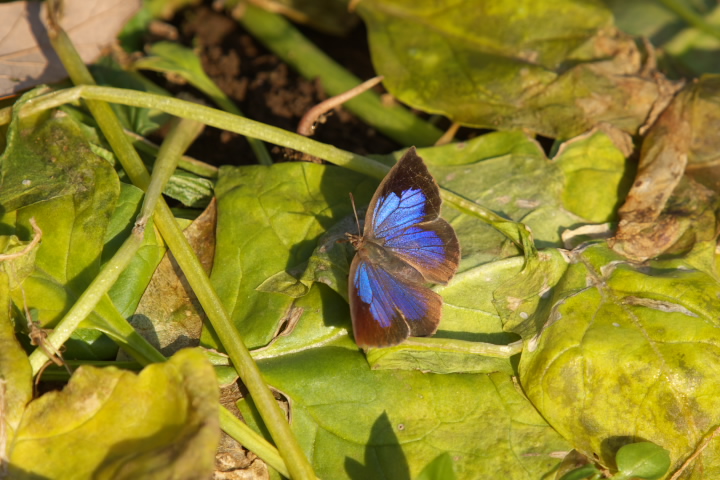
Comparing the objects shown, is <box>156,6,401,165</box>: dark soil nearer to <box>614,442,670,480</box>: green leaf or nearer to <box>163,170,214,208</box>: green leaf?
<box>163,170,214,208</box>: green leaf

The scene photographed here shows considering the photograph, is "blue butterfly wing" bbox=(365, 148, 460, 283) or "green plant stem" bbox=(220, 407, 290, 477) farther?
"blue butterfly wing" bbox=(365, 148, 460, 283)

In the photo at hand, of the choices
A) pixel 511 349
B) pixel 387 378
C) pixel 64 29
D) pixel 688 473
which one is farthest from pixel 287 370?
pixel 64 29

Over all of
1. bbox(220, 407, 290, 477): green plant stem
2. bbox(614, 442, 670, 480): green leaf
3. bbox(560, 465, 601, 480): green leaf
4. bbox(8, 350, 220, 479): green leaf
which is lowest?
bbox(560, 465, 601, 480): green leaf

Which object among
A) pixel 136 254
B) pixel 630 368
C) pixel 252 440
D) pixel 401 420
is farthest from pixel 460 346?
pixel 136 254

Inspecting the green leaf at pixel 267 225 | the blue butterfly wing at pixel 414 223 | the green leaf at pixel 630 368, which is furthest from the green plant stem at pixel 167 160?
the green leaf at pixel 630 368

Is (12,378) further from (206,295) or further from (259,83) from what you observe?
(259,83)

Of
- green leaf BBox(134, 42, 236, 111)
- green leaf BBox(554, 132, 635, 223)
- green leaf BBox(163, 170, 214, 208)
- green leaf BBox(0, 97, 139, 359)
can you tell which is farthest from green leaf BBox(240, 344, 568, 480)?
green leaf BBox(134, 42, 236, 111)

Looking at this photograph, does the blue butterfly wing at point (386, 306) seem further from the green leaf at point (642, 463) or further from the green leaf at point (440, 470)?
the green leaf at point (642, 463)

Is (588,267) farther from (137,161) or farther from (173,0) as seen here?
(173,0)
